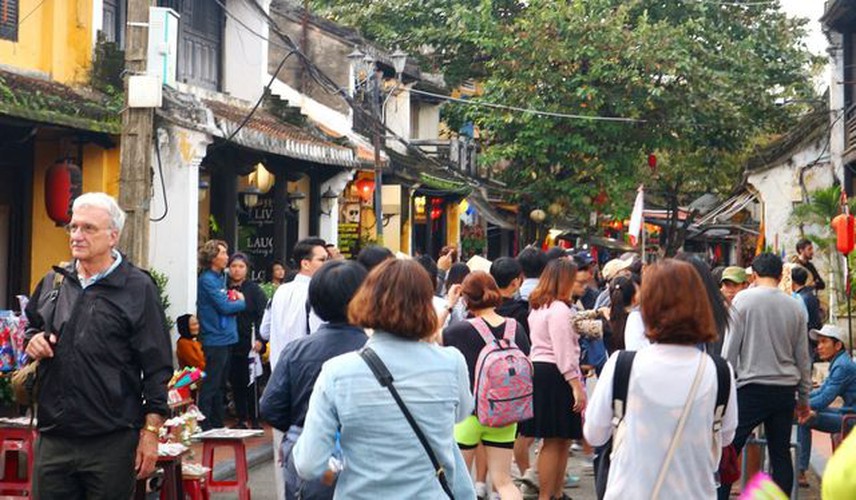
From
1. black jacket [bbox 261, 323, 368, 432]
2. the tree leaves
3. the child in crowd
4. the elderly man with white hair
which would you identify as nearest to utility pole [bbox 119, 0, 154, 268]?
the child in crowd

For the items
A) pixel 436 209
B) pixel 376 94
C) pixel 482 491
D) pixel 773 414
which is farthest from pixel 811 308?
pixel 436 209

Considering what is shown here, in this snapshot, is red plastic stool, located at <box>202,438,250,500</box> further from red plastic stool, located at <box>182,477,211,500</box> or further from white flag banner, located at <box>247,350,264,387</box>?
white flag banner, located at <box>247,350,264,387</box>

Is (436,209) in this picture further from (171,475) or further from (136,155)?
(171,475)

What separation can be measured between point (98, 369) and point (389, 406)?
→ 180cm

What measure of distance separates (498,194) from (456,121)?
2.44 m

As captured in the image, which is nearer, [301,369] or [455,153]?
[301,369]

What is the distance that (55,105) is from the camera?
12.9 m

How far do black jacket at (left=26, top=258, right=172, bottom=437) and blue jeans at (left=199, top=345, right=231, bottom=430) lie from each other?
669 centimetres

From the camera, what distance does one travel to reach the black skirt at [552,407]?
9.82m

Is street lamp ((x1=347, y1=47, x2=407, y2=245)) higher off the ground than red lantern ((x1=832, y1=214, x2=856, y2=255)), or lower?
higher


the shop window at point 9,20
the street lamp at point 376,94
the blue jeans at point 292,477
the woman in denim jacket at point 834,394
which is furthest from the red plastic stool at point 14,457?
the street lamp at point 376,94

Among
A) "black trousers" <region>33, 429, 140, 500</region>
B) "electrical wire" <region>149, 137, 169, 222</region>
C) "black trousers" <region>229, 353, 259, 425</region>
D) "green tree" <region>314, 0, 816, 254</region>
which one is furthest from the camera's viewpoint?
"green tree" <region>314, 0, 816, 254</region>

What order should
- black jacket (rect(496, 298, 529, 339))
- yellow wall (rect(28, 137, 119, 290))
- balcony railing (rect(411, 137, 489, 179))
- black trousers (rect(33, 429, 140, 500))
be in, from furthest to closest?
balcony railing (rect(411, 137, 489, 179)) → yellow wall (rect(28, 137, 119, 290)) → black jacket (rect(496, 298, 529, 339)) → black trousers (rect(33, 429, 140, 500))

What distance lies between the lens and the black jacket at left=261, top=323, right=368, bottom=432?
5.86 metres
